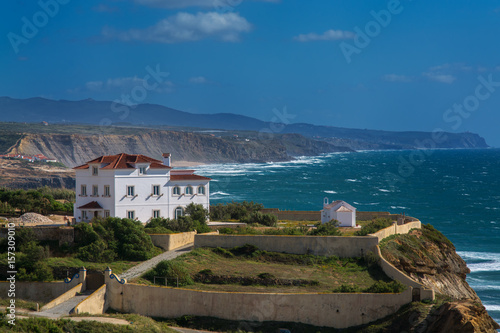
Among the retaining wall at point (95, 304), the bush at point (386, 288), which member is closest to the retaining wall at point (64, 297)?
the retaining wall at point (95, 304)

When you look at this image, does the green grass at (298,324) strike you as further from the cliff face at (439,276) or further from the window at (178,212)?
the window at (178,212)

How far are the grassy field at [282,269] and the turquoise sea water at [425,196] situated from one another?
1202cm

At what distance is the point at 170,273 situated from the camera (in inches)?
1265

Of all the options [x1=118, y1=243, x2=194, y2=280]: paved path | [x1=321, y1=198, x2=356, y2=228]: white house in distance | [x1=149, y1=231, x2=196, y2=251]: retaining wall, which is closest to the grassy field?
[x1=118, y1=243, x2=194, y2=280]: paved path

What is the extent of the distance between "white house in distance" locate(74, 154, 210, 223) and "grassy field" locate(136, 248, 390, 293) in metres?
8.77

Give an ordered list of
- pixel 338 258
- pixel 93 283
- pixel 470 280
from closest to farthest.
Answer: pixel 93 283 → pixel 338 258 → pixel 470 280

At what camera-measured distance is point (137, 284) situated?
31.3m

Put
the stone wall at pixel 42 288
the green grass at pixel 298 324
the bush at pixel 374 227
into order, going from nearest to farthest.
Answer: the green grass at pixel 298 324, the stone wall at pixel 42 288, the bush at pixel 374 227

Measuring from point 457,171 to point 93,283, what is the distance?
14548cm

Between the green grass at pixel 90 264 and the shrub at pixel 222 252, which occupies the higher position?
the shrub at pixel 222 252

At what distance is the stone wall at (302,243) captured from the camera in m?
36.1

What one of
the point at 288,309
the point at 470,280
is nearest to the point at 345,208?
the point at 470,280

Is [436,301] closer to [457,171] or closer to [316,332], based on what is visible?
[316,332]

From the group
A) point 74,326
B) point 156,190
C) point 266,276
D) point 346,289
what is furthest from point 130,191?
point 74,326
